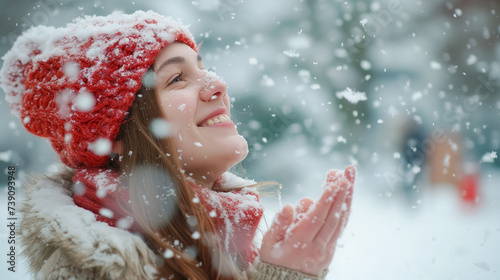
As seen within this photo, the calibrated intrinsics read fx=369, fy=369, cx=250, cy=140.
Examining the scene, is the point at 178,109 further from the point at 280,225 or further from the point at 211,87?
the point at 280,225

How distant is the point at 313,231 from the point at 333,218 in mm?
75

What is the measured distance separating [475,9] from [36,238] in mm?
3971

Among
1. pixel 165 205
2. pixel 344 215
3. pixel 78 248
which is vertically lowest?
pixel 78 248

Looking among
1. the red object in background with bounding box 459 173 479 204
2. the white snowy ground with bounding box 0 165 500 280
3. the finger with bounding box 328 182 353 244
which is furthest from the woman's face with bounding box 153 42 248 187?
the red object in background with bounding box 459 173 479 204

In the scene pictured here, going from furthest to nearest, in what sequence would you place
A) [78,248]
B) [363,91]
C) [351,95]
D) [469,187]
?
[351,95], [363,91], [469,187], [78,248]

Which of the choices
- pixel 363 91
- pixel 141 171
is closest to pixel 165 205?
pixel 141 171

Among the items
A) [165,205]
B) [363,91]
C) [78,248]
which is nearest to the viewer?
[78,248]

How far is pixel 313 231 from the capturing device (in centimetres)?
116

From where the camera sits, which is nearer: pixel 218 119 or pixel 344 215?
pixel 344 215

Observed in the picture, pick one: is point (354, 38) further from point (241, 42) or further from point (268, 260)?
point (268, 260)

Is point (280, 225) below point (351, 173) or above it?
below

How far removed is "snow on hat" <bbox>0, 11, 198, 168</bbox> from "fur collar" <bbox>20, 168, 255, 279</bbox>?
0.27 metres

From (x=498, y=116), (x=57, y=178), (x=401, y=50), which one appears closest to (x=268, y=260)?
(x=57, y=178)

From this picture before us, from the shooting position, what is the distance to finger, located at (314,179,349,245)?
1.14 metres
